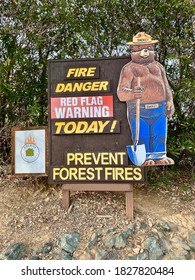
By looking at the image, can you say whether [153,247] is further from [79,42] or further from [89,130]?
[79,42]

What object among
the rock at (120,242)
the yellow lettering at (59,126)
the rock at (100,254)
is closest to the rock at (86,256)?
the rock at (100,254)

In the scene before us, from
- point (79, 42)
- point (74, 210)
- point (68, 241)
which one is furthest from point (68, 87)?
point (68, 241)

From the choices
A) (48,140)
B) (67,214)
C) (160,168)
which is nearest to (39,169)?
(48,140)

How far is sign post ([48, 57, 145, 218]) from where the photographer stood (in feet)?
19.2

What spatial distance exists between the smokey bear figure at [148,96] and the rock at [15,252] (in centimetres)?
256

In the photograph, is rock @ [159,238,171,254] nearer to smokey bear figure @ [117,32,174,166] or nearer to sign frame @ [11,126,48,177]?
smokey bear figure @ [117,32,174,166]

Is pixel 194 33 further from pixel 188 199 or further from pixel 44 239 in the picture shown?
pixel 44 239

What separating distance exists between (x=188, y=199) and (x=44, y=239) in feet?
9.83

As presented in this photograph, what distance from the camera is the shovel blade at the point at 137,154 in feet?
19.0

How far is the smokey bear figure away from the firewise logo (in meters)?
1.95

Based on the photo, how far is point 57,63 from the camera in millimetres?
6246

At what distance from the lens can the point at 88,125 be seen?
19.7ft

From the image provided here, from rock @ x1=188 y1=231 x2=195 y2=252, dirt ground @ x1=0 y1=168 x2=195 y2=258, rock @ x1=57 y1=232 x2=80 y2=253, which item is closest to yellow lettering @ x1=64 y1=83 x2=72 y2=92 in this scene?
dirt ground @ x1=0 y1=168 x2=195 y2=258

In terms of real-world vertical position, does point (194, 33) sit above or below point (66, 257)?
above
